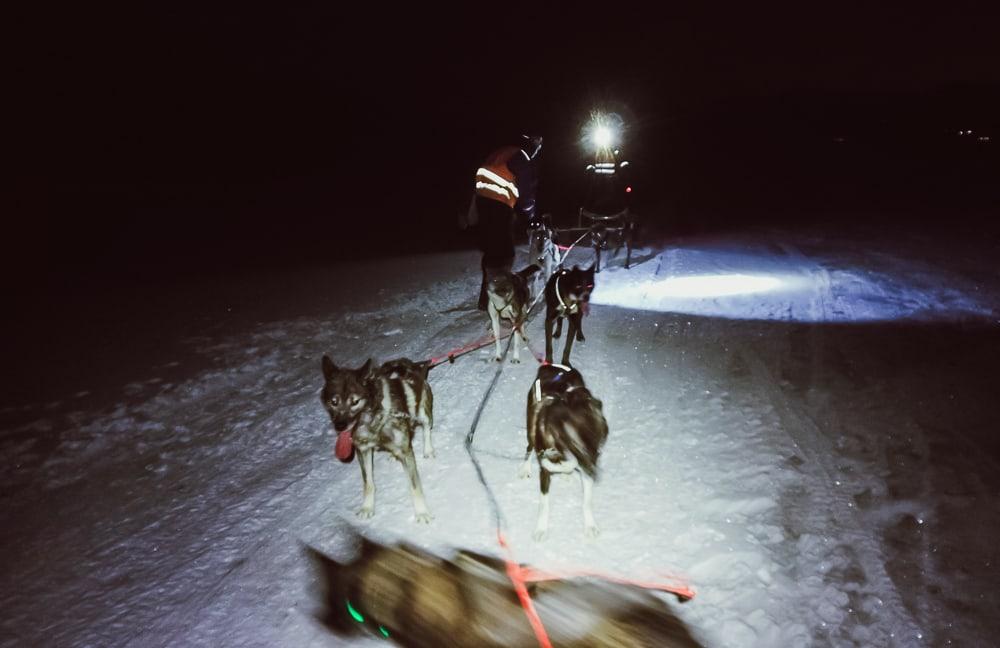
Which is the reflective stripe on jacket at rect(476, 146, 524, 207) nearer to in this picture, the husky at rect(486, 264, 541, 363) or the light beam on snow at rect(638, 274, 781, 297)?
the husky at rect(486, 264, 541, 363)

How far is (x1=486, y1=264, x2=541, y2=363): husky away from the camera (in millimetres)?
5703

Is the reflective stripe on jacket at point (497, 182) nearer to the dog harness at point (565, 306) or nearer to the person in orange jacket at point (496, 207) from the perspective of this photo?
the person in orange jacket at point (496, 207)

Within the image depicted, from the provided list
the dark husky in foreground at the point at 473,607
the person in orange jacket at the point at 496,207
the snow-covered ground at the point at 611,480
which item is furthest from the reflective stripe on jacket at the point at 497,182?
the dark husky in foreground at the point at 473,607

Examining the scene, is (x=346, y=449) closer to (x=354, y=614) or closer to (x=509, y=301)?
(x=354, y=614)

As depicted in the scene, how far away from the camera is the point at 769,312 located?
24.3 feet

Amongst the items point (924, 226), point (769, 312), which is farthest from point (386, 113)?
point (769, 312)

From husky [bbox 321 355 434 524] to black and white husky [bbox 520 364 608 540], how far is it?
0.89 m

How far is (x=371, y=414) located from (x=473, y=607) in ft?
4.37

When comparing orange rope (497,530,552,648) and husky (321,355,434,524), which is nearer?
orange rope (497,530,552,648)

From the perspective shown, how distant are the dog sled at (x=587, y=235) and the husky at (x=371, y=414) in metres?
3.89

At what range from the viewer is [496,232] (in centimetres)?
641

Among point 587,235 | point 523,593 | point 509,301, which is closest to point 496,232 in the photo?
point 509,301

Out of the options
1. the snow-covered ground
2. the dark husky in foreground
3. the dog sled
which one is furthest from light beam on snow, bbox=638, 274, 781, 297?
the dark husky in foreground

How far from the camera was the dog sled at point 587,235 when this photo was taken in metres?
8.24
